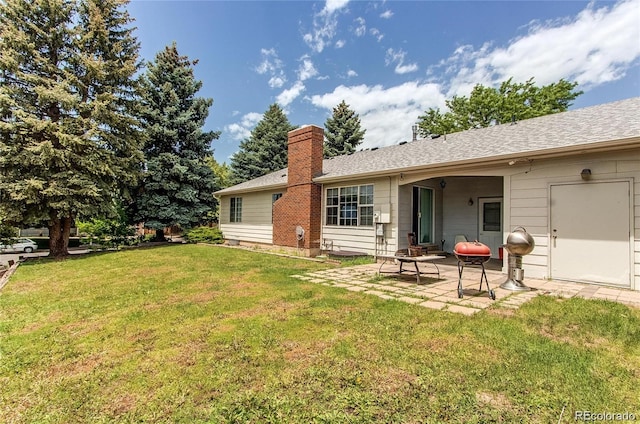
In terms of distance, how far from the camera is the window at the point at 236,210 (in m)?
15.8

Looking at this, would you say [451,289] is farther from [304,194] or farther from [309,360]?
[304,194]

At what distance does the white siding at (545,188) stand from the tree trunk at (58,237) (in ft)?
48.3

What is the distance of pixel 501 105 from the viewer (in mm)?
22625

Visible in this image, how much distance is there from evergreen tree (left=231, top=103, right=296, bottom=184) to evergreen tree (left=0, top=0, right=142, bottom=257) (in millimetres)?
15394

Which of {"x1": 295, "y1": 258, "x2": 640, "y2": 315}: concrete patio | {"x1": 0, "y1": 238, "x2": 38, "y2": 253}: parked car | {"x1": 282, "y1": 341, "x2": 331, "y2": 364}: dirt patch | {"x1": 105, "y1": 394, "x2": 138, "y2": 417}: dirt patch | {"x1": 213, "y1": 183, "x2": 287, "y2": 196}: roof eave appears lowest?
{"x1": 0, "y1": 238, "x2": 38, "y2": 253}: parked car

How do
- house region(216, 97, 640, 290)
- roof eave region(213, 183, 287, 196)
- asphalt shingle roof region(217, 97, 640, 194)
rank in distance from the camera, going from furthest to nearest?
roof eave region(213, 183, 287, 196) < asphalt shingle roof region(217, 97, 640, 194) < house region(216, 97, 640, 290)

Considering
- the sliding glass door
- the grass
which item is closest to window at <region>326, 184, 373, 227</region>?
the sliding glass door

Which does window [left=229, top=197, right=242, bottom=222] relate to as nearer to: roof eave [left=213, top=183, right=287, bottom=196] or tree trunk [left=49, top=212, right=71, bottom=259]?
roof eave [left=213, top=183, right=287, bottom=196]

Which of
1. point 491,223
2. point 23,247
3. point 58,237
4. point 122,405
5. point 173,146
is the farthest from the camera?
point 23,247

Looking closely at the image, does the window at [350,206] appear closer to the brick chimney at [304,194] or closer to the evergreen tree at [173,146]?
the brick chimney at [304,194]

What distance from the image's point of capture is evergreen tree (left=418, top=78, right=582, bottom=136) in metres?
20.9

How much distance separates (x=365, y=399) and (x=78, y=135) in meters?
13.7

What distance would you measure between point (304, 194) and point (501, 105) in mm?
19269

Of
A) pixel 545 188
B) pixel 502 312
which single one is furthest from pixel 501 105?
pixel 502 312
